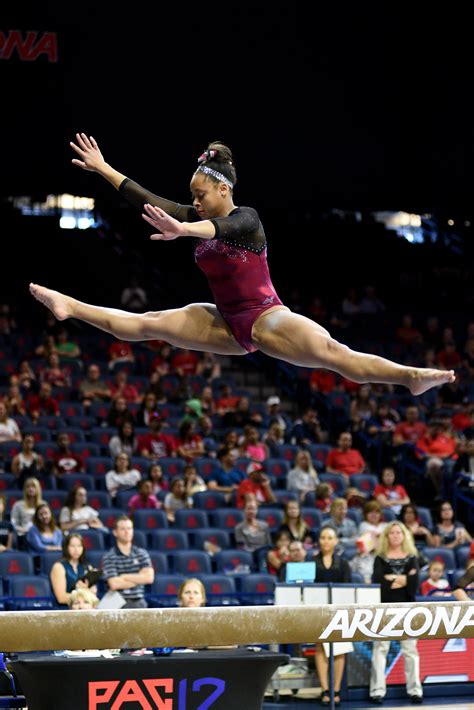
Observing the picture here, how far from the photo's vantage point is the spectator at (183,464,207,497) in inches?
497

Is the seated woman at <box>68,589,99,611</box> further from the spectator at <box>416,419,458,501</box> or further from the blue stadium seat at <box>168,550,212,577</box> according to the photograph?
the spectator at <box>416,419,458,501</box>

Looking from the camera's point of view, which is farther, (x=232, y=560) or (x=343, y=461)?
(x=343, y=461)

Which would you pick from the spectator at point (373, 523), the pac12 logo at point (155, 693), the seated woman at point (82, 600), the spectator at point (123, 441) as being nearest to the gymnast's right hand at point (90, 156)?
the pac12 logo at point (155, 693)

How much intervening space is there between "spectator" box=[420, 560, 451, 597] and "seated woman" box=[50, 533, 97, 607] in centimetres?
334

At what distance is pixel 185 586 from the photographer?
8.42m

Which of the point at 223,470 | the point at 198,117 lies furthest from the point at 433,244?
the point at 223,470

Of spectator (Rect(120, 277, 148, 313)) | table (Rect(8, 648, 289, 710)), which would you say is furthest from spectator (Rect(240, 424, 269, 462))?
table (Rect(8, 648, 289, 710))

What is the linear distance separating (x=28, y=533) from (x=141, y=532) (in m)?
1.11

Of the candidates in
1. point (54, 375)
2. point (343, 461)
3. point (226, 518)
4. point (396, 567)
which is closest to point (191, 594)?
point (396, 567)

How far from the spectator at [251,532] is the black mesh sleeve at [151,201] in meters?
6.18

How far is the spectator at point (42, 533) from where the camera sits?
10.9 meters

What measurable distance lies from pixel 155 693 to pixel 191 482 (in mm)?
6238

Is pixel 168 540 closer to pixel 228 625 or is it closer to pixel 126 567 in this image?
pixel 126 567

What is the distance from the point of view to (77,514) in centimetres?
1152
